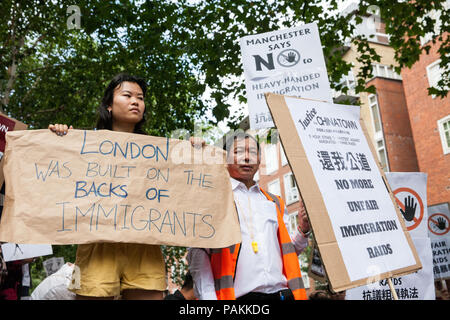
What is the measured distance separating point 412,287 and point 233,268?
2.33m

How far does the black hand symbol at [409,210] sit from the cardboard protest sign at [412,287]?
35 cm

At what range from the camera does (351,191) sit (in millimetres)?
2439

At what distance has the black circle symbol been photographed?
3.85 metres

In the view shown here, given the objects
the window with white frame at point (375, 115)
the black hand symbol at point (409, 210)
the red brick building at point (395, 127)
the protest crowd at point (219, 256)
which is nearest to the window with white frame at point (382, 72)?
the red brick building at point (395, 127)

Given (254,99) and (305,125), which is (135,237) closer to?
(305,125)

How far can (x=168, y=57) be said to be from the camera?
288 inches

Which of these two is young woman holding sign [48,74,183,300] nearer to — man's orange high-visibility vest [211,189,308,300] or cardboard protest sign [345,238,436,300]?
man's orange high-visibility vest [211,189,308,300]

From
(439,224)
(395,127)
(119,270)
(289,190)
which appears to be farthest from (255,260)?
(289,190)

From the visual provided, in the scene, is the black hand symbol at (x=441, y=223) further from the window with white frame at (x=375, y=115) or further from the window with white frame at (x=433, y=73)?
the window with white frame at (x=375, y=115)

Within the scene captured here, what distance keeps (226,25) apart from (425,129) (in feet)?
49.7

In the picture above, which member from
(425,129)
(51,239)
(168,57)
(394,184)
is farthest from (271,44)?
(425,129)

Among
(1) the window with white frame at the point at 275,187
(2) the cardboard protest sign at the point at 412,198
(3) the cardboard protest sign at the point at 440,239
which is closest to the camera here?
(2) the cardboard protest sign at the point at 412,198

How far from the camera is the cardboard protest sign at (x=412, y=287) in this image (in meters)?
3.86
